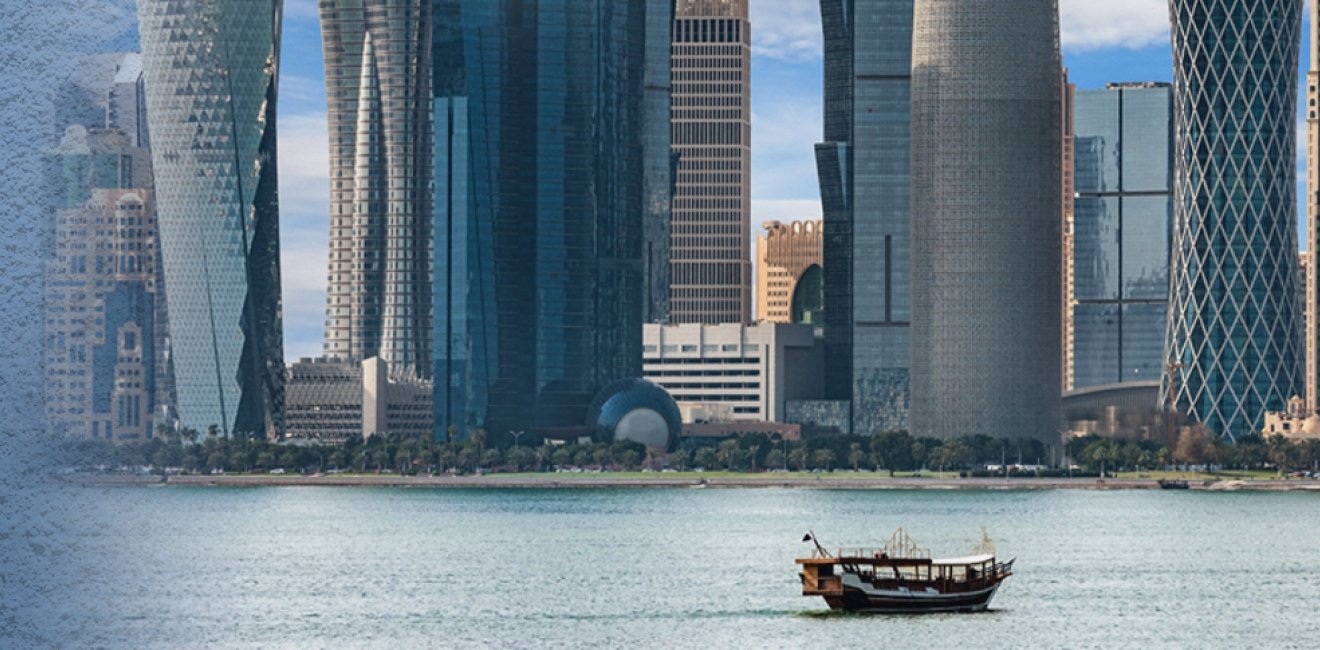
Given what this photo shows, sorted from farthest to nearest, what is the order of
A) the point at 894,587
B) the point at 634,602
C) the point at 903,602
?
1. the point at 634,602
2. the point at 903,602
3. the point at 894,587

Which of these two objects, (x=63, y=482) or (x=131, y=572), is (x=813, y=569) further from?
(x=63, y=482)

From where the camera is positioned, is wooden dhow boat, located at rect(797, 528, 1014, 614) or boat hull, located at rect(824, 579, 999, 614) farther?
boat hull, located at rect(824, 579, 999, 614)

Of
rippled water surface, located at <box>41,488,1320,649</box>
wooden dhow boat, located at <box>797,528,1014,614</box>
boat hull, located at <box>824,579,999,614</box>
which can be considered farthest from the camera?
boat hull, located at <box>824,579,999,614</box>

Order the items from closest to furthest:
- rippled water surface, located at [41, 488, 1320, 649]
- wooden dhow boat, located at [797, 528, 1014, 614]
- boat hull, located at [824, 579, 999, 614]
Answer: rippled water surface, located at [41, 488, 1320, 649] → wooden dhow boat, located at [797, 528, 1014, 614] → boat hull, located at [824, 579, 999, 614]

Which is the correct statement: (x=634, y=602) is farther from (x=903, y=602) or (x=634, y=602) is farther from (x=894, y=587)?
(x=903, y=602)

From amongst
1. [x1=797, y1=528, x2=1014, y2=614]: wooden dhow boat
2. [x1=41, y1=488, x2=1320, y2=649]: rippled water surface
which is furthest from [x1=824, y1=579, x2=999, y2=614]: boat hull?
[x1=41, y1=488, x2=1320, y2=649]: rippled water surface

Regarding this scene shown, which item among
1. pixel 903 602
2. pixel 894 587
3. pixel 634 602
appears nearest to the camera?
pixel 894 587

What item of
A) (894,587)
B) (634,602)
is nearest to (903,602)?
(894,587)

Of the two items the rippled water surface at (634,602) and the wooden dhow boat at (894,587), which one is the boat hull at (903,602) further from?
the rippled water surface at (634,602)

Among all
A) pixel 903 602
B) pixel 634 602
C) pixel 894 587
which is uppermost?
pixel 894 587

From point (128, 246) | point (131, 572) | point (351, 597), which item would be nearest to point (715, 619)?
point (351, 597)

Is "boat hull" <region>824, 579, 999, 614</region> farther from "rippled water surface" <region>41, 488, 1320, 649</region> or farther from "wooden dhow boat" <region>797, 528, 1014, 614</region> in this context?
"rippled water surface" <region>41, 488, 1320, 649</region>

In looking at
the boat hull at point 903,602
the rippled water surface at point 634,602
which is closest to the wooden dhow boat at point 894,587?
the boat hull at point 903,602

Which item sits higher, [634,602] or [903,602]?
[903,602]
